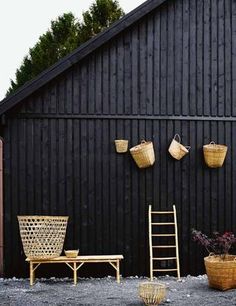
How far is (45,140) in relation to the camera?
10867 millimetres

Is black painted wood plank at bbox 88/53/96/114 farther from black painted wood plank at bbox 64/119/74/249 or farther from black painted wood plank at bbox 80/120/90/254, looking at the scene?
black painted wood plank at bbox 64/119/74/249

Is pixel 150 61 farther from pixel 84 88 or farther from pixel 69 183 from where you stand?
pixel 69 183

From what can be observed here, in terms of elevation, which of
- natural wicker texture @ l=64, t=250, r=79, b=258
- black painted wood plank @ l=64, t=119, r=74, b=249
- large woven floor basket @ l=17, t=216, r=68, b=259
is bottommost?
natural wicker texture @ l=64, t=250, r=79, b=258

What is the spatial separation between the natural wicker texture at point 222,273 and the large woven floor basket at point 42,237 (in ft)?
8.61

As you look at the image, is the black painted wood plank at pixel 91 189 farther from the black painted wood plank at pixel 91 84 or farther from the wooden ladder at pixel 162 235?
the wooden ladder at pixel 162 235

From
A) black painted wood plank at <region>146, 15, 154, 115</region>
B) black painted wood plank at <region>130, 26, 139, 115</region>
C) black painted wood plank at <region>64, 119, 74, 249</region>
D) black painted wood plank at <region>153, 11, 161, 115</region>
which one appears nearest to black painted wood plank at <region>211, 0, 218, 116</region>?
black painted wood plank at <region>153, 11, 161, 115</region>

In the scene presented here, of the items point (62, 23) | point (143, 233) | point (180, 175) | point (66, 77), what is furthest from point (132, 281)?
point (62, 23)

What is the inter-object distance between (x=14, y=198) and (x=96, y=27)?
543 inches

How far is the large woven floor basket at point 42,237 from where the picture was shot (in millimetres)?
10070

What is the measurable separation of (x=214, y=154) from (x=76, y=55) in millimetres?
3154

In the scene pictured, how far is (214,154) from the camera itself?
1094cm

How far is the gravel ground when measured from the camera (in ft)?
28.7

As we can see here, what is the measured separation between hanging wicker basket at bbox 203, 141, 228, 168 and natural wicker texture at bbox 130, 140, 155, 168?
40.4 inches

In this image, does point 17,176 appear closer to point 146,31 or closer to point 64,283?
point 64,283
